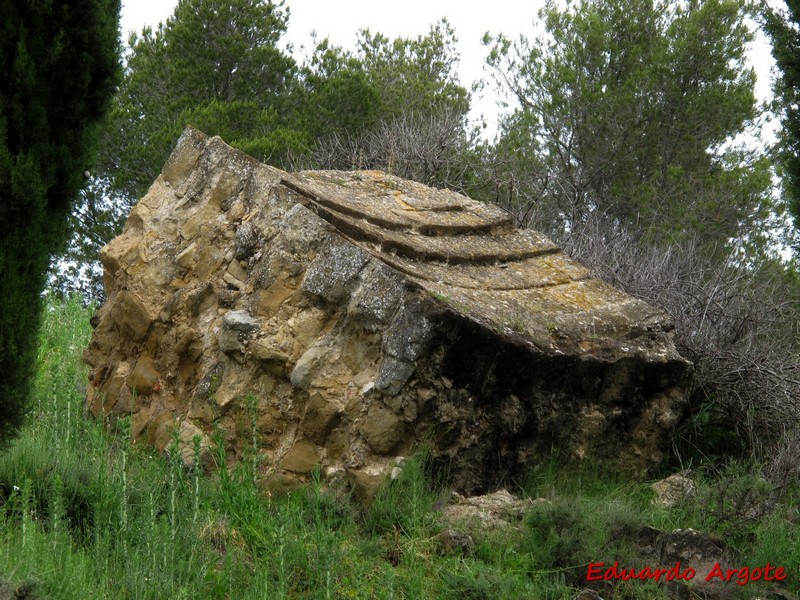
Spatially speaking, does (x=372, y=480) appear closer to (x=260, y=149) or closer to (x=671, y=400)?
(x=671, y=400)

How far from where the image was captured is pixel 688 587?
4.49 meters

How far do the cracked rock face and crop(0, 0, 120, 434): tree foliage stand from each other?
1019 millimetres

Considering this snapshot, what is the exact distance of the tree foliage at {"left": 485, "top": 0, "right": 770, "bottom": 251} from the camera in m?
16.8

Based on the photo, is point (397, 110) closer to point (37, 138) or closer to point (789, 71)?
point (789, 71)

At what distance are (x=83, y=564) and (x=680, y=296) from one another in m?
4.96

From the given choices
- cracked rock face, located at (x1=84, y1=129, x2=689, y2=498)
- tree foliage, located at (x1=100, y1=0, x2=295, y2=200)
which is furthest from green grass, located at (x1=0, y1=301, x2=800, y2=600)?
tree foliage, located at (x1=100, y1=0, x2=295, y2=200)

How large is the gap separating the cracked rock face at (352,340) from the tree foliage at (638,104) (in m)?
10.6

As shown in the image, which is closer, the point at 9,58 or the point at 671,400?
the point at 9,58

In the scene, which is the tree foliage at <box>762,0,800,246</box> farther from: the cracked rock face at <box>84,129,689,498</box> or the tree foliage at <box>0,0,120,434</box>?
the tree foliage at <box>0,0,120,434</box>

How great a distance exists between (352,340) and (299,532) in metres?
1.13

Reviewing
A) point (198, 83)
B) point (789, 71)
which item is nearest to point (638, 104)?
point (198, 83)

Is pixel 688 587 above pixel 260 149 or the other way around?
the other way around

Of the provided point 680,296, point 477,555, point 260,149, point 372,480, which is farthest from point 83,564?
point 260,149

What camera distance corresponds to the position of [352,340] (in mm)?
5258
